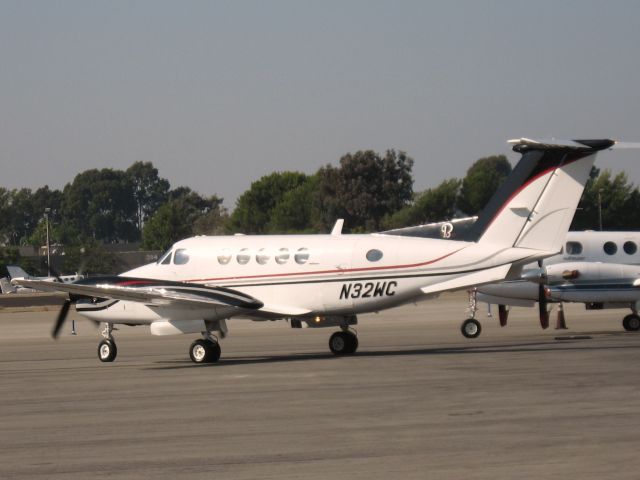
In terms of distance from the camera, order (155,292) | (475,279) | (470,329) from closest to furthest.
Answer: (475,279) < (155,292) < (470,329)

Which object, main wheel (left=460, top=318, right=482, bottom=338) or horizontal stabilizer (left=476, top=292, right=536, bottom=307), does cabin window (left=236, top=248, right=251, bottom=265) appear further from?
horizontal stabilizer (left=476, top=292, right=536, bottom=307)

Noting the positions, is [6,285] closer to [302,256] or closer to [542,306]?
[542,306]

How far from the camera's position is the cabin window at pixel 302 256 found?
2466cm

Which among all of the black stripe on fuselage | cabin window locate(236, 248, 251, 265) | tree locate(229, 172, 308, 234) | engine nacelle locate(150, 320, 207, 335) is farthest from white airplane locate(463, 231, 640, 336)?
tree locate(229, 172, 308, 234)

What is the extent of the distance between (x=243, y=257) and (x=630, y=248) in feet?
43.2

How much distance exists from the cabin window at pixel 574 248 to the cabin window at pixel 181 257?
39.9 feet

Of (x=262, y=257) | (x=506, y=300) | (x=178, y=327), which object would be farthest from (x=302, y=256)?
(x=506, y=300)

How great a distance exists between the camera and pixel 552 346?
26.3m

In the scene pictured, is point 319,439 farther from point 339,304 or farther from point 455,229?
point 455,229

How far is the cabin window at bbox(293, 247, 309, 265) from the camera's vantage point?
24.7m

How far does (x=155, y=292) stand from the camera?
23.8 m

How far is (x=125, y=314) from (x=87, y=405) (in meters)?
7.79

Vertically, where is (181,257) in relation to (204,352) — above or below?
above

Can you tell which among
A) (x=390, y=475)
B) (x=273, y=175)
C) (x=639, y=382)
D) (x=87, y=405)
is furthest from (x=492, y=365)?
(x=273, y=175)
